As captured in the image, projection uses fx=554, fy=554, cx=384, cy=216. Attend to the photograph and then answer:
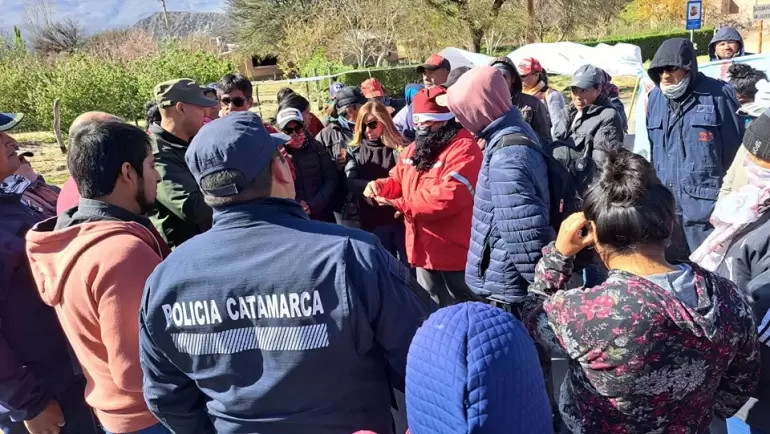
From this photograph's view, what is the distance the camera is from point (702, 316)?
141cm

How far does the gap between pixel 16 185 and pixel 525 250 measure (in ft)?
7.67

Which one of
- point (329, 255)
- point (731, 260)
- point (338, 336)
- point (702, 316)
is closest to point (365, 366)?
point (338, 336)

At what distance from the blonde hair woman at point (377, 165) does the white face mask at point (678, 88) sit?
208 centimetres

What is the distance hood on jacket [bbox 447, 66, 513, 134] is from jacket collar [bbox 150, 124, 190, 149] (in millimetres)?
1694

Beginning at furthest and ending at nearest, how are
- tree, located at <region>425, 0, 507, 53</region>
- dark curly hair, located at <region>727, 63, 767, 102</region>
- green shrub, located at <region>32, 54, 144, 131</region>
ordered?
tree, located at <region>425, 0, 507, 53</region>
green shrub, located at <region>32, 54, 144, 131</region>
dark curly hair, located at <region>727, 63, 767, 102</region>

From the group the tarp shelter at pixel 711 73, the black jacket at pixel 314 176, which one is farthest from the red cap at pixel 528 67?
the black jacket at pixel 314 176

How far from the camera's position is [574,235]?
5.80ft

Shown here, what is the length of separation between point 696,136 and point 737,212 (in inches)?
98.5

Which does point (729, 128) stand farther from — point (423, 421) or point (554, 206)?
point (423, 421)

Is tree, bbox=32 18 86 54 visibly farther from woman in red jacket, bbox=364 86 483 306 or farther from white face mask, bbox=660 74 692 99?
white face mask, bbox=660 74 692 99

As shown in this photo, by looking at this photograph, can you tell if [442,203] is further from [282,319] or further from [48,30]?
[48,30]

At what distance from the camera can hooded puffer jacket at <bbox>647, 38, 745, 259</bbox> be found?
407 centimetres

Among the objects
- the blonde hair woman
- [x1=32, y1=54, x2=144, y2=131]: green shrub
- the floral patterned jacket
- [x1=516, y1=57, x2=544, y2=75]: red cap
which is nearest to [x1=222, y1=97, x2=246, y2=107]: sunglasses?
the blonde hair woman

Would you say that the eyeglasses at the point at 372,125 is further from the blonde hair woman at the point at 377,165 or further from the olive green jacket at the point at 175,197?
the olive green jacket at the point at 175,197
